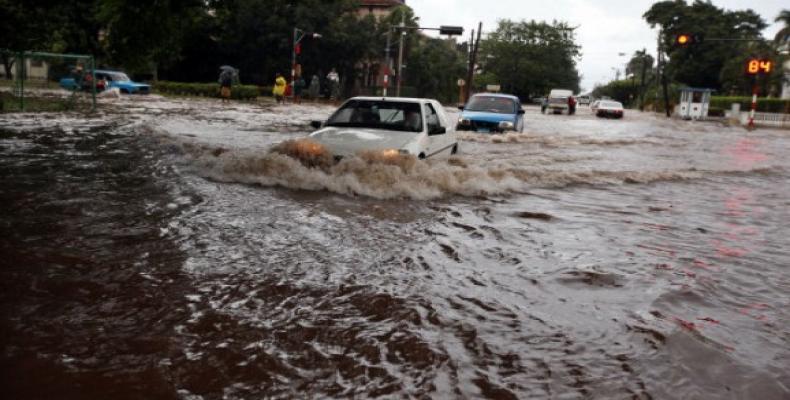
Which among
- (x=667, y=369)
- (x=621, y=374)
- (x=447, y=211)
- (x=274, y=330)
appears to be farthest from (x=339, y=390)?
(x=447, y=211)

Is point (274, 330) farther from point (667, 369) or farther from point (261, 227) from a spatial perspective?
point (261, 227)

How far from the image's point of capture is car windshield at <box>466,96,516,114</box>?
18641mm

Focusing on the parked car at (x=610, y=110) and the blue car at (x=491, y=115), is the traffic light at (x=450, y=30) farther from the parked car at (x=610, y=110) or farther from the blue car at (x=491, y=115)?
the blue car at (x=491, y=115)

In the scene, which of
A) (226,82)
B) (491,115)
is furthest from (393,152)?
(226,82)

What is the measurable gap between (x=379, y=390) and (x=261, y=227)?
3459mm

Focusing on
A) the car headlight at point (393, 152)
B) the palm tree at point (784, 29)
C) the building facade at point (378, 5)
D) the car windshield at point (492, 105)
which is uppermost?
the building facade at point (378, 5)

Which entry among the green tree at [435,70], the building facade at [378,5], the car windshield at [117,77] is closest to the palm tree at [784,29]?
the green tree at [435,70]

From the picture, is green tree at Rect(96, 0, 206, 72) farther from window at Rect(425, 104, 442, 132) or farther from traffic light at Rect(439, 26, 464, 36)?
traffic light at Rect(439, 26, 464, 36)

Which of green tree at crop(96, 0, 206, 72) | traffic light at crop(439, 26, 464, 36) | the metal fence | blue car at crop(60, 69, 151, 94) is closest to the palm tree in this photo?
traffic light at crop(439, 26, 464, 36)

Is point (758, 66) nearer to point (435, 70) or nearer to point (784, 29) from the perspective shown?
point (784, 29)

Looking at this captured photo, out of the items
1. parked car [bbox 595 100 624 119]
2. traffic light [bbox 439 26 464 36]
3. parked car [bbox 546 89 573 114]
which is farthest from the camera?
parked car [bbox 546 89 573 114]

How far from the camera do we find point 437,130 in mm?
10219

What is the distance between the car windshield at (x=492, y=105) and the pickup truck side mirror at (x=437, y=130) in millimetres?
8300

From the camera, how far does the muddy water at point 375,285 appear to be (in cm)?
327
